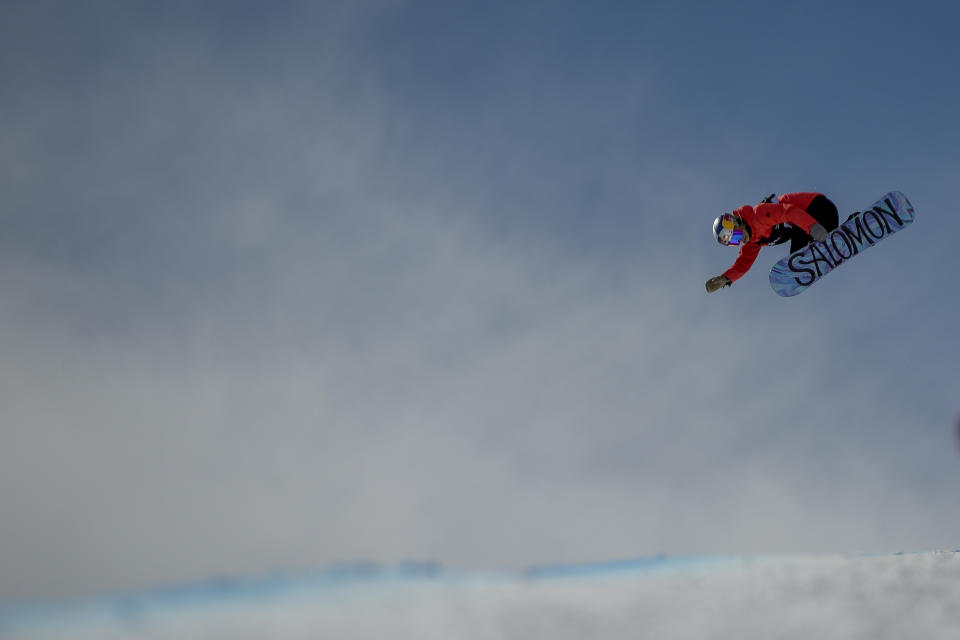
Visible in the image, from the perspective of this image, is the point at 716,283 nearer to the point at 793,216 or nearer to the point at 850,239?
the point at 793,216

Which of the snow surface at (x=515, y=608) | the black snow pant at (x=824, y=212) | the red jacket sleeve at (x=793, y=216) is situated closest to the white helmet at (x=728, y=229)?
the red jacket sleeve at (x=793, y=216)

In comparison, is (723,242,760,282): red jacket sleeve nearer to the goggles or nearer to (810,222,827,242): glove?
the goggles

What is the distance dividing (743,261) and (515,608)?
8896mm

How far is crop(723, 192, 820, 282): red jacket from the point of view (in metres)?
10.2

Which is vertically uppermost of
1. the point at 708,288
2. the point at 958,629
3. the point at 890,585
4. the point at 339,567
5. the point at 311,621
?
the point at 708,288

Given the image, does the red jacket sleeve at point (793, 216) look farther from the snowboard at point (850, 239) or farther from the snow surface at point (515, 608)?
the snow surface at point (515, 608)

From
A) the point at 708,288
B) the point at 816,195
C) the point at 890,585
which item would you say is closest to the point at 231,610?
the point at 890,585

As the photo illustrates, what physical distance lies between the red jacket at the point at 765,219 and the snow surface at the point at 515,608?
672 centimetres

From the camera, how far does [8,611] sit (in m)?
2.98

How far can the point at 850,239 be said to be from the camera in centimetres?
1073

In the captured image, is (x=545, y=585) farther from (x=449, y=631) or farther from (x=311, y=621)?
(x=311, y=621)

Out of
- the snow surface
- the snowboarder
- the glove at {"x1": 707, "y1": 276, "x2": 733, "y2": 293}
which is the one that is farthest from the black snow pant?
the snow surface

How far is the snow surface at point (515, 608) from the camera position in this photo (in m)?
3.06

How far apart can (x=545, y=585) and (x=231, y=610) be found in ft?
7.00
